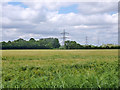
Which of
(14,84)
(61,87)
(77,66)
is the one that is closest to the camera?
(61,87)

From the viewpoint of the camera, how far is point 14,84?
3.14 m

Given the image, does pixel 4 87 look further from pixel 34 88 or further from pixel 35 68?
pixel 35 68

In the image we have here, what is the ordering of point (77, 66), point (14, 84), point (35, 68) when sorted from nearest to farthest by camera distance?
point (14, 84) → point (35, 68) → point (77, 66)

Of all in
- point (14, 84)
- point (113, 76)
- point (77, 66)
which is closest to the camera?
point (14, 84)

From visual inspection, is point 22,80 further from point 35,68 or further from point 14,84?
point 35,68

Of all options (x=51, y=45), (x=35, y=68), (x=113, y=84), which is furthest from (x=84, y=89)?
(x=51, y=45)

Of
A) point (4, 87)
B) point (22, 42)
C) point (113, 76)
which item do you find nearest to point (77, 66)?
point (113, 76)

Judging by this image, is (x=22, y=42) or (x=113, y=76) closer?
(x=113, y=76)

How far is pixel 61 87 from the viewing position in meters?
2.93

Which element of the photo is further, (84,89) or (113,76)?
(113,76)

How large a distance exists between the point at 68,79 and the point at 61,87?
316mm

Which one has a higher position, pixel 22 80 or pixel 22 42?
pixel 22 42

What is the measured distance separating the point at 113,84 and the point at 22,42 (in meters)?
4.41

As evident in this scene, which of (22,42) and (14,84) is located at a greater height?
(22,42)
